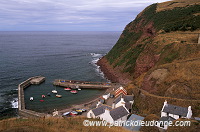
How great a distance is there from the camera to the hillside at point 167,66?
124 ft

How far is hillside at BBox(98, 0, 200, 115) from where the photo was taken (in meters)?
37.7

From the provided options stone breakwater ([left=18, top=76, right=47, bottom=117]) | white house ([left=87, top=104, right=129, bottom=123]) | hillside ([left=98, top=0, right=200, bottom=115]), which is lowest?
stone breakwater ([left=18, top=76, right=47, bottom=117])

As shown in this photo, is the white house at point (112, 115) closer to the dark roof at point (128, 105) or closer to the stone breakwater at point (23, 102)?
the dark roof at point (128, 105)

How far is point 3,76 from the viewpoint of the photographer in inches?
2943

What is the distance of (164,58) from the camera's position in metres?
51.5

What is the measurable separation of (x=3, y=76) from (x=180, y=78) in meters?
70.3

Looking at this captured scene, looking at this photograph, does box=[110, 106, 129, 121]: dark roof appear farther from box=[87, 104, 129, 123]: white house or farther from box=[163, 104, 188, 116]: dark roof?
box=[163, 104, 188, 116]: dark roof

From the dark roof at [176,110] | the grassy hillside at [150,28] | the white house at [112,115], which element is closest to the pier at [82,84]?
the grassy hillside at [150,28]

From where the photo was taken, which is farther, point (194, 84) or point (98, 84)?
point (98, 84)

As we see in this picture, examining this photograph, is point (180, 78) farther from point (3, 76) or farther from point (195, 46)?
point (3, 76)

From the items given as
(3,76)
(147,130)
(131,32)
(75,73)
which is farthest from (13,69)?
(147,130)

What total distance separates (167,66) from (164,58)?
26.0ft

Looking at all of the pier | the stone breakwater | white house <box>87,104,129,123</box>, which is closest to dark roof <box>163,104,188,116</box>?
white house <box>87,104,129,123</box>

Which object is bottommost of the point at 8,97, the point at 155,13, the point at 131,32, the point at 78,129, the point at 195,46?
the point at 8,97
